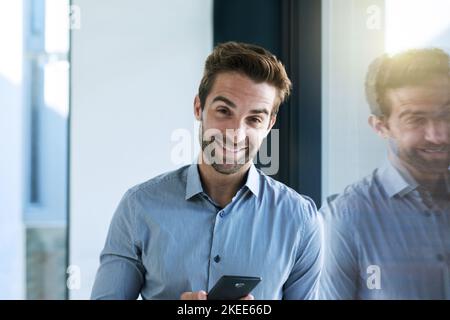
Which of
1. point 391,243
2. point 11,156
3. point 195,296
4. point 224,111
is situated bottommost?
point 195,296

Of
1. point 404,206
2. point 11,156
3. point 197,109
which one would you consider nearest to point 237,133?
point 197,109

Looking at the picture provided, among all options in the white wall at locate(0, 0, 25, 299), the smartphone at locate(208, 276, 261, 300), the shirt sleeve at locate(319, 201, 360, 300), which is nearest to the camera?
the smartphone at locate(208, 276, 261, 300)

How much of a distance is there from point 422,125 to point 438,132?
0.05 meters

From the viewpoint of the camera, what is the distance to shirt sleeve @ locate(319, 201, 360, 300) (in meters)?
1.49

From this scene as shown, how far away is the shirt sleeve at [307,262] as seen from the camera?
144 cm

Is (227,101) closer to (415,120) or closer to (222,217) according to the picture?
(222,217)

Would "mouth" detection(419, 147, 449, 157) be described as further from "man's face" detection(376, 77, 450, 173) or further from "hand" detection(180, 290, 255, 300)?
"hand" detection(180, 290, 255, 300)

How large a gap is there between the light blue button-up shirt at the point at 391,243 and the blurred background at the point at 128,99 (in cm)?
8

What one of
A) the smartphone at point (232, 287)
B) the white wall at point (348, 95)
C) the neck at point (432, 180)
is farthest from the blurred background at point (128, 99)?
the smartphone at point (232, 287)

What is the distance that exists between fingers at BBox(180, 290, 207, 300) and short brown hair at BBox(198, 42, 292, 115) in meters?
0.50

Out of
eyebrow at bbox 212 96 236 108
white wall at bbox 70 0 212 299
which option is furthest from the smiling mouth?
white wall at bbox 70 0 212 299

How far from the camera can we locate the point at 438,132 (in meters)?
1.50

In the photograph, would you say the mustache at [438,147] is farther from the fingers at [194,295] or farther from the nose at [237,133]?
the fingers at [194,295]

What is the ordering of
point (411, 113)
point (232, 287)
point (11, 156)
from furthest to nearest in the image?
point (11, 156)
point (411, 113)
point (232, 287)
